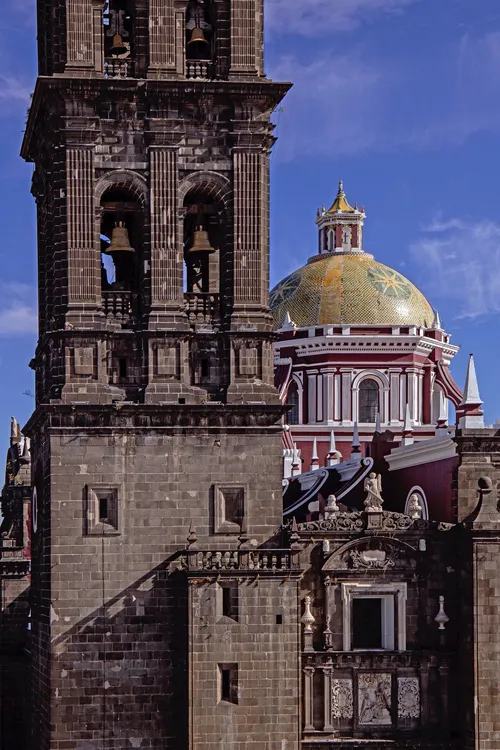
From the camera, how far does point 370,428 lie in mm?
72812

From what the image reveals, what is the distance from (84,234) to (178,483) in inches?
272

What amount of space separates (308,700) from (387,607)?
3270 mm

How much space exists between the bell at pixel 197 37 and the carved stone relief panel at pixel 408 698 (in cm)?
1770

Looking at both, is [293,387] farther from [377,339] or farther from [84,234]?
[84,234]

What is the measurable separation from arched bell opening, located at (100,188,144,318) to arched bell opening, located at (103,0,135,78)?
3.18 metres

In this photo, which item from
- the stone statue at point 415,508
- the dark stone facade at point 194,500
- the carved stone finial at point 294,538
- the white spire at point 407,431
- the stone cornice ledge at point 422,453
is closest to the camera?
the dark stone facade at point 194,500

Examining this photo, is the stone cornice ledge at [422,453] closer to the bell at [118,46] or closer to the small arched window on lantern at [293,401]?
the bell at [118,46]

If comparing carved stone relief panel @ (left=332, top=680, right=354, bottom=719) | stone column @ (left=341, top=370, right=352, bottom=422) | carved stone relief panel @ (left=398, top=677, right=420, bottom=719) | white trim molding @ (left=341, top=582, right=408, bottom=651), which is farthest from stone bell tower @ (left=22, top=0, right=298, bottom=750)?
stone column @ (left=341, top=370, right=352, bottom=422)

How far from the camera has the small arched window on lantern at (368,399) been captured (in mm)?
74062

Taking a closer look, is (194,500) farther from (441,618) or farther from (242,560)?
(441,618)

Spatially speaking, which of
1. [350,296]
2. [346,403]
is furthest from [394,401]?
[350,296]

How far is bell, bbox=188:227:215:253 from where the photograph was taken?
150 ft

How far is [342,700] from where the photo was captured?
44188 millimetres

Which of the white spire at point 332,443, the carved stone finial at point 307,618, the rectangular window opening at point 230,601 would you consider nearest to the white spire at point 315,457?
the white spire at point 332,443
